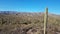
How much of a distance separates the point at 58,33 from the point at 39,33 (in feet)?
8.36

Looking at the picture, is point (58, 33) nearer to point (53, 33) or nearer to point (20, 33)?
point (53, 33)

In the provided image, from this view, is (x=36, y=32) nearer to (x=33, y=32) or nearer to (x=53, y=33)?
(x=33, y=32)

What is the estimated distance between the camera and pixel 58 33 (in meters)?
17.6

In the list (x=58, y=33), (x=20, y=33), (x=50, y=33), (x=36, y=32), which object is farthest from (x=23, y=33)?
(x=58, y=33)

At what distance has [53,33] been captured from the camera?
55.7 ft

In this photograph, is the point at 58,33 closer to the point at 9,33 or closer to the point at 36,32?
the point at 36,32

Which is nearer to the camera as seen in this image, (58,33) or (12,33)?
(12,33)

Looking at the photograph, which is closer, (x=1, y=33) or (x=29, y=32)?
(x=1, y=33)

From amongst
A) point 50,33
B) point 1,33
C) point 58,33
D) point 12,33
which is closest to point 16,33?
point 12,33

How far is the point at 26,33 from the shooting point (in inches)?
675

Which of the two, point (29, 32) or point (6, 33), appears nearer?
point (6, 33)

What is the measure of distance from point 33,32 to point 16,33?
2.16 m

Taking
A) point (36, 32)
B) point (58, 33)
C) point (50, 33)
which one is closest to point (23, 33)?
point (36, 32)

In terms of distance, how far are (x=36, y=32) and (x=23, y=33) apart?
5.15ft
